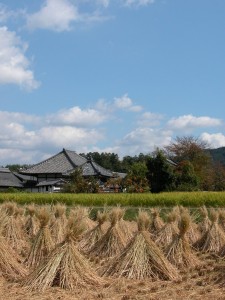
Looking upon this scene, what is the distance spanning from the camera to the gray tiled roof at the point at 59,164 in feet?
139

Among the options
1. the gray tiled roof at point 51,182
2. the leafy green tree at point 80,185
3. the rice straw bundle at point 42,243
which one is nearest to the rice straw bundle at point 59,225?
the rice straw bundle at point 42,243

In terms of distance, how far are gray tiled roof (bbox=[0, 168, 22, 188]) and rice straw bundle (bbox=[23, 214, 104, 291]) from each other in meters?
41.9

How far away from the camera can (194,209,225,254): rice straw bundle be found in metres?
10.5

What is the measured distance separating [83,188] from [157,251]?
2682cm

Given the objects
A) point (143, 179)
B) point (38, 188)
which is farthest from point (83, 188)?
point (38, 188)

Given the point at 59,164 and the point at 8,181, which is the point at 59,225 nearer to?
the point at 59,164

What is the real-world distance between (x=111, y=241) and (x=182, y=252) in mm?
1546

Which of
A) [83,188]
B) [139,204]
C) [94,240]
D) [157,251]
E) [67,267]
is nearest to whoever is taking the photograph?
[67,267]

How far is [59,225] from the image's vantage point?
10.6 m

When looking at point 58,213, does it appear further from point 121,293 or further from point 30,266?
point 121,293

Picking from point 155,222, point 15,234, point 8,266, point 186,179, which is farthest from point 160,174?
point 8,266

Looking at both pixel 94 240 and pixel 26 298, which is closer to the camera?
pixel 26 298

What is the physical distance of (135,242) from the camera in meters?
7.91

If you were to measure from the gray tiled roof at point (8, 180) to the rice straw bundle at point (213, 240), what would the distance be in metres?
38.8
